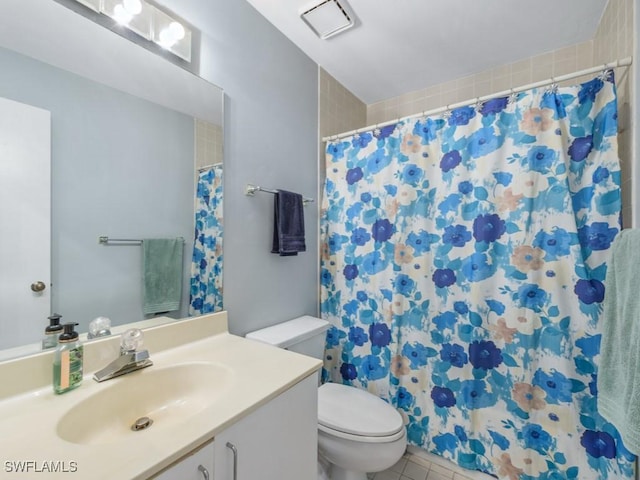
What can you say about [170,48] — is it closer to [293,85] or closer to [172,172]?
[172,172]

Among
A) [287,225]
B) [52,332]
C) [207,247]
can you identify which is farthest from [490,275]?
[52,332]

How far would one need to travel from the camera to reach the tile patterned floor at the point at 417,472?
4.96 ft

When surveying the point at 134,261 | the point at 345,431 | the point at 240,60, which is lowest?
the point at 345,431

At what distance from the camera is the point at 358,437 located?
1203 millimetres

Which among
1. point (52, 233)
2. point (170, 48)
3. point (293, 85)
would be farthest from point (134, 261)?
point (293, 85)

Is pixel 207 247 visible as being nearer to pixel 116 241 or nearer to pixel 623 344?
pixel 116 241

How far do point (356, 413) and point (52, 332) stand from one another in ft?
4.01

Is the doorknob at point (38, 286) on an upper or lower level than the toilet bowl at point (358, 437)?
upper

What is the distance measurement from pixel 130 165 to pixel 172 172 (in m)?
0.15

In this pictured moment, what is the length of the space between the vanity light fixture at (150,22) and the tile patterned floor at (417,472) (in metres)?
2.26

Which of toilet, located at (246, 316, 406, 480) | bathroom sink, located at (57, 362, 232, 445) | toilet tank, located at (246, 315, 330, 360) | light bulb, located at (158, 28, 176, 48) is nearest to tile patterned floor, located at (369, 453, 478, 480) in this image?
toilet, located at (246, 316, 406, 480)

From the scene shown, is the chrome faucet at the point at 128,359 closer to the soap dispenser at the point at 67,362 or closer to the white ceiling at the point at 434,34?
the soap dispenser at the point at 67,362

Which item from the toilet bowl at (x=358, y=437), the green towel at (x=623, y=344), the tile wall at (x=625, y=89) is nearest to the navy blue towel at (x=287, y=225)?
the toilet bowl at (x=358, y=437)

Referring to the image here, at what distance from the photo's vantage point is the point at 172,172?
1.14m
